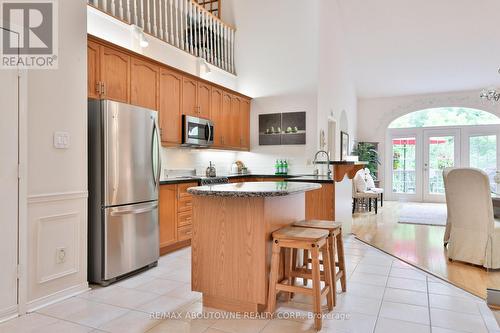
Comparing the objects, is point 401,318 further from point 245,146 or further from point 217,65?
point 217,65

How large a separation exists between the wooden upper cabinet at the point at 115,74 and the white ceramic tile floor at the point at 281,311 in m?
1.85

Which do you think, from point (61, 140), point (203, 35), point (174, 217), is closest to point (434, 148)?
point (203, 35)

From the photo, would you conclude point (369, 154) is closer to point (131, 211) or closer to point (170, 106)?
point (170, 106)

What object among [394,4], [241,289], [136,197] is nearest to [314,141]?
[394,4]

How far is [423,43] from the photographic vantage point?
7340 millimetres

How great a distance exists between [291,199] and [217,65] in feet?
13.1

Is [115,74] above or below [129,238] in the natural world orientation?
above

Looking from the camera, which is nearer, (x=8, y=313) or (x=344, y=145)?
(x=8, y=313)

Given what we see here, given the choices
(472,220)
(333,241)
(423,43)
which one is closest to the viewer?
(333,241)

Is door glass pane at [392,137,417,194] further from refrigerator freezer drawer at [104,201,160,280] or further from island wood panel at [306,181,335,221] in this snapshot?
refrigerator freezer drawer at [104,201,160,280]

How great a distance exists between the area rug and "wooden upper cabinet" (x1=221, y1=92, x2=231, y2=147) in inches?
138

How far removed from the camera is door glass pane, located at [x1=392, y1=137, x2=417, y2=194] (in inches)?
379

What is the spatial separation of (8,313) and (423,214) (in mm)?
7153

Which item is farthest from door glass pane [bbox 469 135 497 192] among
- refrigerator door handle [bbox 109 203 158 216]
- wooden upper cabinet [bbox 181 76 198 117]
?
refrigerator door handle [bbox 109 203 158 216]
